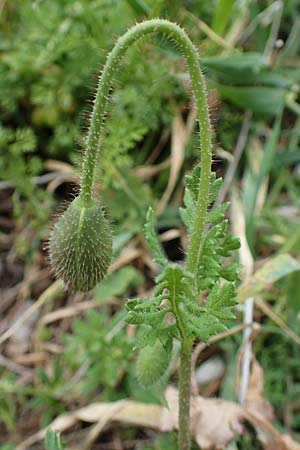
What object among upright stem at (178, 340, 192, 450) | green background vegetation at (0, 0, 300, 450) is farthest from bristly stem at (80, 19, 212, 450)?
green background vegetation at (0, 0, 300, 450)

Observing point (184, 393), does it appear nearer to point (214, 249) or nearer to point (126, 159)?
point (214, 249)

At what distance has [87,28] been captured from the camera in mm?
2648

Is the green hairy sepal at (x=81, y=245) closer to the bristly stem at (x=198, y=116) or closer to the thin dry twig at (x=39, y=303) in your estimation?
the bristly stem at (x=198, y=116)

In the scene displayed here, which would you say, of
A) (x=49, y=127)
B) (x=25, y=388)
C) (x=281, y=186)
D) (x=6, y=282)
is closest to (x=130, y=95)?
(x=49, y=127)

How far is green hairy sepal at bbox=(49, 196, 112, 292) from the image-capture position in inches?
60.0

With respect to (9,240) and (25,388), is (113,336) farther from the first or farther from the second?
(9,240)

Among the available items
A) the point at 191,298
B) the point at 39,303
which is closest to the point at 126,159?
the point at 39,303

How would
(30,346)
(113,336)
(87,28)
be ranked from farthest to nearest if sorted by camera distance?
1. (87,28)
2. (30,346)
3. (113,336)

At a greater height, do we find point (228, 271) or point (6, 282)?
point (228, 271)

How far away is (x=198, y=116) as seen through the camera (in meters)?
1.47

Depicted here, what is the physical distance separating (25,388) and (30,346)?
27cm

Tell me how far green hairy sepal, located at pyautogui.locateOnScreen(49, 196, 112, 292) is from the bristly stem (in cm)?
4

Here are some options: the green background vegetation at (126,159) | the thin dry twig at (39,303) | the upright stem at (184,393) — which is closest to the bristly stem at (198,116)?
the upright stem at (184,393)

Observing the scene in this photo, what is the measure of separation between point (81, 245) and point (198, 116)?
0.41 meters
